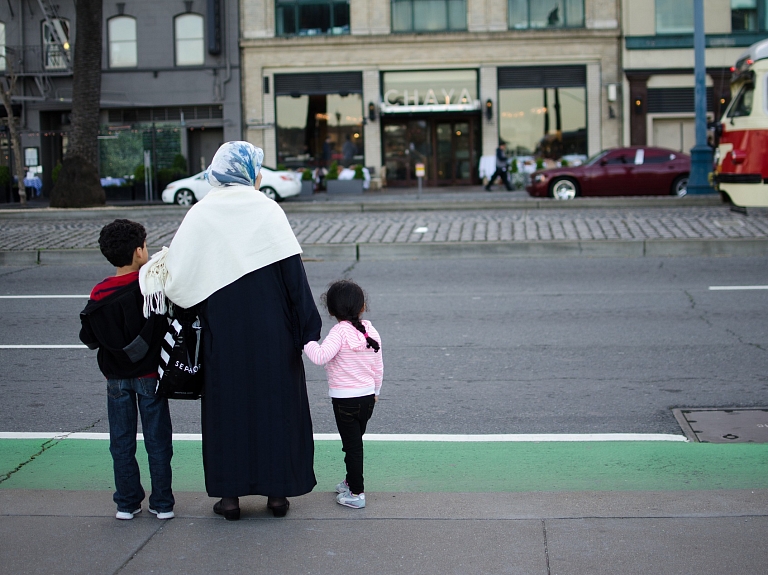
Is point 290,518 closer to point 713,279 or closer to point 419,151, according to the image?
point 713,279

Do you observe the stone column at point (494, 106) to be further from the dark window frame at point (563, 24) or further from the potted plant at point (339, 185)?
the potted plant at point (339, 185)

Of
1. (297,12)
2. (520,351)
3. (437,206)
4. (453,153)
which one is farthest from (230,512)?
(297,12)

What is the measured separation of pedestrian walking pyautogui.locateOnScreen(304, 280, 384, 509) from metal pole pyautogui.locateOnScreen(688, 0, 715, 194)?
18176 mm

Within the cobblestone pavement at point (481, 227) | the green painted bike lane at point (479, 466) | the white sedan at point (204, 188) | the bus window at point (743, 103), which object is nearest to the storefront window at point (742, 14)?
the white sedan at point (204, 188)

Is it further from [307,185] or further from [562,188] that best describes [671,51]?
[307,185]

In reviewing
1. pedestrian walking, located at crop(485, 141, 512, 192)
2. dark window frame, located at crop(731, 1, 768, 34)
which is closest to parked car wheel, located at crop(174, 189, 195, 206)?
pedestrian walking, located at crop(485, 141, 512, 192)

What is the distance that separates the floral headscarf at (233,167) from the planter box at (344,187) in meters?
26.7

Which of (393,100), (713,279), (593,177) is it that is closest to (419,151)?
(393,100)

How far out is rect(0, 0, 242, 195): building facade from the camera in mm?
34344

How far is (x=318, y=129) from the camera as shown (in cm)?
3450

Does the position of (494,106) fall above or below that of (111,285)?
above

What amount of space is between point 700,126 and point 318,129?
54.2ft

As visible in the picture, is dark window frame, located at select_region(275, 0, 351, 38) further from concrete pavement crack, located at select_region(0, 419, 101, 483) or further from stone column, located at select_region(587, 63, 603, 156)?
concrete pavement crack, located at select_region(0, 419, 101, 483)

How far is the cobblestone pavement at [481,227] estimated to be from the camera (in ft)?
48.2
